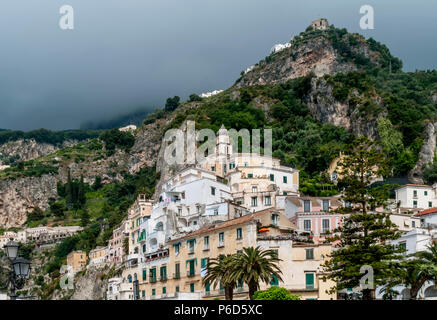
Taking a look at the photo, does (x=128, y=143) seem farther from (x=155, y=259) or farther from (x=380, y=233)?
(x=380, y=233)

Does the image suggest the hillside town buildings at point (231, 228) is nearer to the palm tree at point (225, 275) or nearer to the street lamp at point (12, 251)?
the palm tree at point (225, 275)

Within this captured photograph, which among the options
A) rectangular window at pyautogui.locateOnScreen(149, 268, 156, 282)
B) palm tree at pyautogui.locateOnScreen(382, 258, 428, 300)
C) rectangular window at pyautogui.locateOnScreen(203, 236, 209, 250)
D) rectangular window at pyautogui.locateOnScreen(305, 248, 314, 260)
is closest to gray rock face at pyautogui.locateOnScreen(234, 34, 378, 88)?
rectangular window at pyautogui.locateOnScreen(149, 268, 156, 282)

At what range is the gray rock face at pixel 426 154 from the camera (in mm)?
105188

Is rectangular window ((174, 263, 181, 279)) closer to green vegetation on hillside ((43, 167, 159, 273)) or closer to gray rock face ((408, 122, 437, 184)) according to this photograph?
gray rock face ((408, 122, 437, 184))

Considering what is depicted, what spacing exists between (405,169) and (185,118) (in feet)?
176

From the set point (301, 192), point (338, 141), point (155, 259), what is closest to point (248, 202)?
point (301, 192)

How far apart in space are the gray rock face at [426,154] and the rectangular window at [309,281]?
55.1 m

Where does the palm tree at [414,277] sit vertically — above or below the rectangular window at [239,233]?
below

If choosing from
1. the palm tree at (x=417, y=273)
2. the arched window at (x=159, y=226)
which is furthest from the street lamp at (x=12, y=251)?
the arched window at (x=159, y=226)

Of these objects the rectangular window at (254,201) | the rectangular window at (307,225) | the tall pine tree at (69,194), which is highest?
the tall pine tree at (69,194)

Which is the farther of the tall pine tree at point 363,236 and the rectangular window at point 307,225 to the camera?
the rectangular window at point 307,225

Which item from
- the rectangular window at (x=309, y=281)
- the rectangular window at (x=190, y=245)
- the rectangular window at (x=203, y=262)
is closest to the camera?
the rectangular window at (x=309, y=281)

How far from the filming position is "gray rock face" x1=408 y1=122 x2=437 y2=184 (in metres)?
105

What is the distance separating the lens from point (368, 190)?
156 ft
